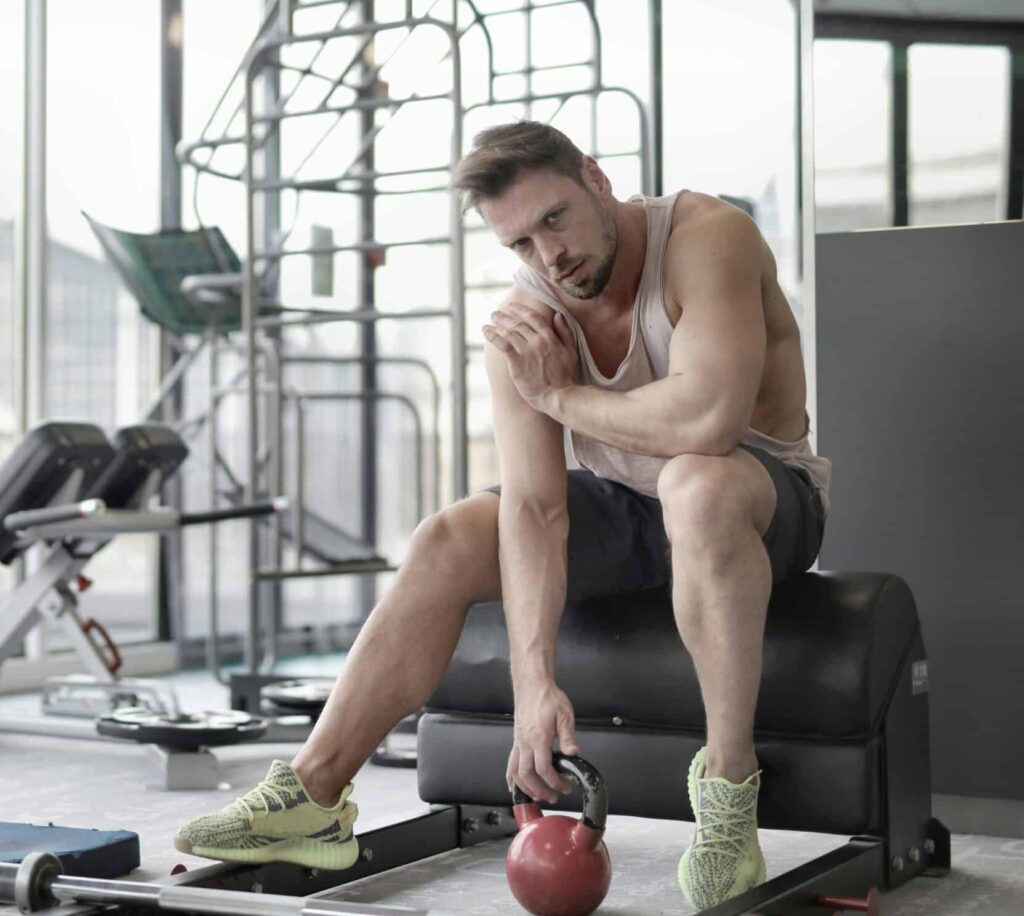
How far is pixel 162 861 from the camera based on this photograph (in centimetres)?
212

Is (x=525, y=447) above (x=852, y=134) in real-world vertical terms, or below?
below

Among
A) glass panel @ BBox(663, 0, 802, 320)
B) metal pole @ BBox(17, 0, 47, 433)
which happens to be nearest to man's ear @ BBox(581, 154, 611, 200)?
glass panel @ BBox(663, 0, 802, 320)

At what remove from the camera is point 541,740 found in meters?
1.70

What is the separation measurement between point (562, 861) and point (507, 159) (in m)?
0.80

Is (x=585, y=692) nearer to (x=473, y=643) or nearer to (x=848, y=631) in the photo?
(x=473, y=643)

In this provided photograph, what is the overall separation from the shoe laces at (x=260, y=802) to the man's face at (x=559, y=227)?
71cm

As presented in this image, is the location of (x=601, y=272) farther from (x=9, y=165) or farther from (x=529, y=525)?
(x=9, y=165)

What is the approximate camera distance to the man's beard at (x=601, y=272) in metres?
1.82

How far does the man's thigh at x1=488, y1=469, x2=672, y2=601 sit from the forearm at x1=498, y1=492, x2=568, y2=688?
0.07 meters

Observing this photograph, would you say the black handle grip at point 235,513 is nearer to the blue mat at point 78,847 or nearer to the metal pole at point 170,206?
the blue mat at point 78,847

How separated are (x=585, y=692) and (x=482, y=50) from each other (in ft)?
11.8

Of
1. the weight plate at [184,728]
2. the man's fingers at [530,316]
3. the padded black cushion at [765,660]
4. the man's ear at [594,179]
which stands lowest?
the weight plate at [184,728]

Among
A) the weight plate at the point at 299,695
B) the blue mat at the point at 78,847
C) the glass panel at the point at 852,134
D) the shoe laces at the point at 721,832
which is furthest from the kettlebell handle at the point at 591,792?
the weight plate at the point at 299,695

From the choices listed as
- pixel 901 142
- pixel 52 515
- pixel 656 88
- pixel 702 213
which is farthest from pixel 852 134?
pixel 656 88
